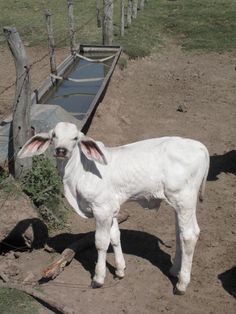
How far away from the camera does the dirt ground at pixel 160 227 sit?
19.8 feet

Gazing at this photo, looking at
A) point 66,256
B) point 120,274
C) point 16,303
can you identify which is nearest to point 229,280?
point 120,274

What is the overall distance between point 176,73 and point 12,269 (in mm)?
9406

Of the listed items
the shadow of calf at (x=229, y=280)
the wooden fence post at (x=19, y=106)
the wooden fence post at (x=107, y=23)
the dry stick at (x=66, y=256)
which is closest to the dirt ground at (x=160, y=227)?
the shadow of calf at (x=229, y=280)

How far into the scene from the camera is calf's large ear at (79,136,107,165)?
18.4 feet

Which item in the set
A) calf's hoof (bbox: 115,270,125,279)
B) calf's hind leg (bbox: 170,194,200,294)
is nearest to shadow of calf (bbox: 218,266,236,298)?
calf's hind leg (bbox: 170,194,200,294)

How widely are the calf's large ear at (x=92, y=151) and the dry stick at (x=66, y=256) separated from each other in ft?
4.71

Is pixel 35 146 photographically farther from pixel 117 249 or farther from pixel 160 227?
pixel 160 227

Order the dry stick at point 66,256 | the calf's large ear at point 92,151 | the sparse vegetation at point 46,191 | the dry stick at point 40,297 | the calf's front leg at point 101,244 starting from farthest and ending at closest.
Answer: the sparse vegetation at point 46,191 < the dry stick at point 66,256 < the calf's front leg at point 101,244 < the calf's large ear at point 92,151 < the dry stick at point 40,297

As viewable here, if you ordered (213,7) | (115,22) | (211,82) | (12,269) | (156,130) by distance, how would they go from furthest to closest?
(213,7) < (115,22) < (211,82) < (156,130) < (12,269)

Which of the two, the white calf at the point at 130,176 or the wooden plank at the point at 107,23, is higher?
the white calf at the point at 130,176

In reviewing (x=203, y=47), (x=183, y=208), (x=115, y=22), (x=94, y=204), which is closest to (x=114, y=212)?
(x=94, y=204)

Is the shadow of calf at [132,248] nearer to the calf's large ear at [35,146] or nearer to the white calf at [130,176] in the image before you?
the white calf at [130,176]

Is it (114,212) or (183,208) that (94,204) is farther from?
(183,208)

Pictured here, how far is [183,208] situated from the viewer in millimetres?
5809
